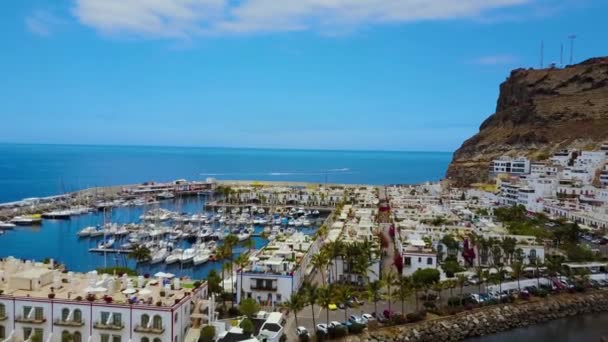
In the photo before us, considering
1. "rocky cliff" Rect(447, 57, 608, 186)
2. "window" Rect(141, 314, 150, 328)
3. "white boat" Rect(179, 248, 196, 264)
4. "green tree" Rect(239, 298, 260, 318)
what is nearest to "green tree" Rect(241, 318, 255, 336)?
"green tree" Rect(239, 298, 260, 318)

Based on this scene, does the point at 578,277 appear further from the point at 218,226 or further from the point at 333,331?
the point at 218,226

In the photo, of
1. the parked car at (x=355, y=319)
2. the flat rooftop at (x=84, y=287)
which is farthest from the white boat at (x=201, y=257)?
the parked car at (x=355, y=319)

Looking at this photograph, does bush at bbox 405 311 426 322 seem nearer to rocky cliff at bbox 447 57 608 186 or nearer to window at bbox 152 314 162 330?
window at bbox 152 314 162 330

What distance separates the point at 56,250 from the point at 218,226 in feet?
80.9

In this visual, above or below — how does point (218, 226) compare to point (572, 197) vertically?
below

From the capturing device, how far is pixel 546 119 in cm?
13138

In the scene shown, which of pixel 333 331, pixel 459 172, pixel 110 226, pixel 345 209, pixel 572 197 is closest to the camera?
pixel 333 331

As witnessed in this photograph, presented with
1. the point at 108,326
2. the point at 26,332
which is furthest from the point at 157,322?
the point at 26,332

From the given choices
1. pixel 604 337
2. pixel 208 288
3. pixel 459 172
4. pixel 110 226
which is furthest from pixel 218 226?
pixel 459 172

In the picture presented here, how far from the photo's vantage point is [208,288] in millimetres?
35344

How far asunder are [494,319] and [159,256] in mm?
37113

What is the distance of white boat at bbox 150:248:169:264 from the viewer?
57.6 meters

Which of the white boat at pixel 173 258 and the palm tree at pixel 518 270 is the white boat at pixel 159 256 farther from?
the palm tree at pixel 518 270

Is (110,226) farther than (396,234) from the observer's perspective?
Yes
